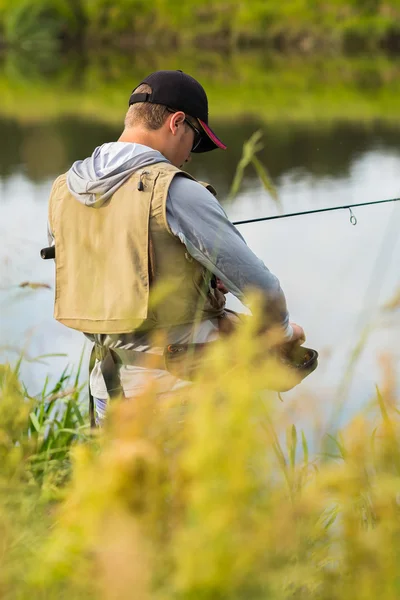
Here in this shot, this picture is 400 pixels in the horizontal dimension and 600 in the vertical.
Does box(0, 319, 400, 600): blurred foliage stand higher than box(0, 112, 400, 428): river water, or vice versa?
box(0, 319, 400, 600): blurred foliage

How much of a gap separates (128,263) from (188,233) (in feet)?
0.57

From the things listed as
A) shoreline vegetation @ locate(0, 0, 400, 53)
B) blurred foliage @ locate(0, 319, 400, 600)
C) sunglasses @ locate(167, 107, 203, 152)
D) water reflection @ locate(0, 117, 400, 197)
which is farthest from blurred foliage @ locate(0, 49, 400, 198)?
blurred foliage @ locate(0, 319, 400, 600)

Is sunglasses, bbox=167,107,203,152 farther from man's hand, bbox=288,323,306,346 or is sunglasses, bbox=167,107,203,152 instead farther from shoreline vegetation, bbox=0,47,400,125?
shoreline vegetation, bbox=0,47,400,125

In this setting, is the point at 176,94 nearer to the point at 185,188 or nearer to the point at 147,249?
the point at 185,188

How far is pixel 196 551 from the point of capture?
3.28 ft

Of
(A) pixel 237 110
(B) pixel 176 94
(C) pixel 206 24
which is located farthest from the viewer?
(C) pixel 206 24

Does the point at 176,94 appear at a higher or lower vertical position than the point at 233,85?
higher

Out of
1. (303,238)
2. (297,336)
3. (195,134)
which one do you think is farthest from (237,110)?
(297,336)

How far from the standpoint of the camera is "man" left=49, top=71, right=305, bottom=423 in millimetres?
2250

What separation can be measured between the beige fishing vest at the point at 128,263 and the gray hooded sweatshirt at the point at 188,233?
28 millimetres

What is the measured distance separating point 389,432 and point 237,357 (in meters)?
0.24

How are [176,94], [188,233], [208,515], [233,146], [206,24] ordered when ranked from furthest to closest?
[206,24] → [233,146] → [176,94] → [188,233] → [208,515]

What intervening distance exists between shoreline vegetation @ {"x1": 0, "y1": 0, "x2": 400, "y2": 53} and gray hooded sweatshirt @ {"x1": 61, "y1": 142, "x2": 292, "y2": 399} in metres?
36.4

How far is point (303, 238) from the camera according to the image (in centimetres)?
905
